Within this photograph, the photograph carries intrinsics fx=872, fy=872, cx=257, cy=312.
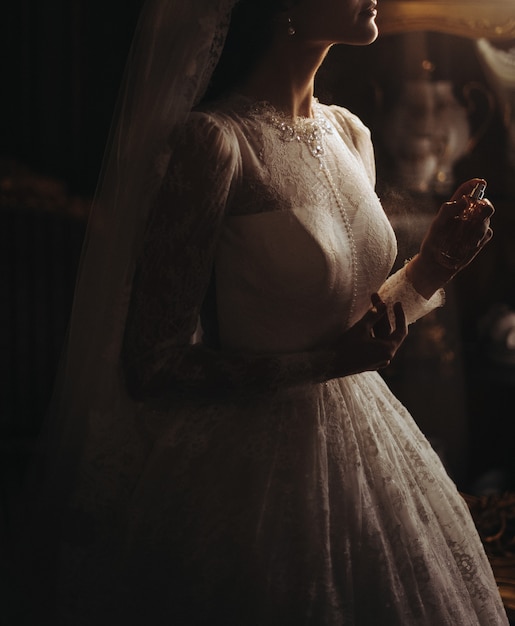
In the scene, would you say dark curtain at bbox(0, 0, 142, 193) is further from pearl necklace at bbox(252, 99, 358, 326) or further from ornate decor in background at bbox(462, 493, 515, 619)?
pearl necklace at bbox(252, 99, 358, 326)

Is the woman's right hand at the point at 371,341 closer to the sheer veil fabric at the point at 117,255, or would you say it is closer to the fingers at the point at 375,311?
the fingers at the point at 375,311

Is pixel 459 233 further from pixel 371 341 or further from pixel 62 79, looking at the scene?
pixel 62 79

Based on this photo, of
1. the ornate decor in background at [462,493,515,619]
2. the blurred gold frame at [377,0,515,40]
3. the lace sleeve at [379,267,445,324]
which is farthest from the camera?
the blurred gold frame at [377,0,515,40]

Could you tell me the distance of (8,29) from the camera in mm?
2227

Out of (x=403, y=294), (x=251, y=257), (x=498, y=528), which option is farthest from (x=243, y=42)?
(x=498, y=528)

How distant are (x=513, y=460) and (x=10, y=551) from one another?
4.08 ft

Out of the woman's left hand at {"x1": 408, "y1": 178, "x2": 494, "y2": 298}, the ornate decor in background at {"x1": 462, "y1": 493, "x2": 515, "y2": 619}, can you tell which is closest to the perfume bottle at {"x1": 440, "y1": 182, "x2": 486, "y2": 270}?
the woman's left hand at {"x1": 408, "y1": 178, "x2": 494, "y2": 298}

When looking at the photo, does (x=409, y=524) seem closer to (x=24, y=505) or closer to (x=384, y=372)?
(x=24, y=505)

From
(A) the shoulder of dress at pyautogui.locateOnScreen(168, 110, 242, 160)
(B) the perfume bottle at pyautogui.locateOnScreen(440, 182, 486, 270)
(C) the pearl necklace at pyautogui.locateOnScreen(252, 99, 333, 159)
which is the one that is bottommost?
(B) the perfume bottle at pyautogui.locateOnScreen(440, 182, 486, 270)

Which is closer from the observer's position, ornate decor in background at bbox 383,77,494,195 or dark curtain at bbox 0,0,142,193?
ornate decor in background at bbox 383,77,494,195

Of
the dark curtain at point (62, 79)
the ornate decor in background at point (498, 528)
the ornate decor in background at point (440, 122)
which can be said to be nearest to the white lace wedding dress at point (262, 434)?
the ornate decor in background at point (498, 528)

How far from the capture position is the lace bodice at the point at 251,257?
0.88 meters

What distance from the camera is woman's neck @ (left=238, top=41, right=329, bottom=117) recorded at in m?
0.95

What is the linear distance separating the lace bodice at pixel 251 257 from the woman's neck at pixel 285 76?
0.07 feet
